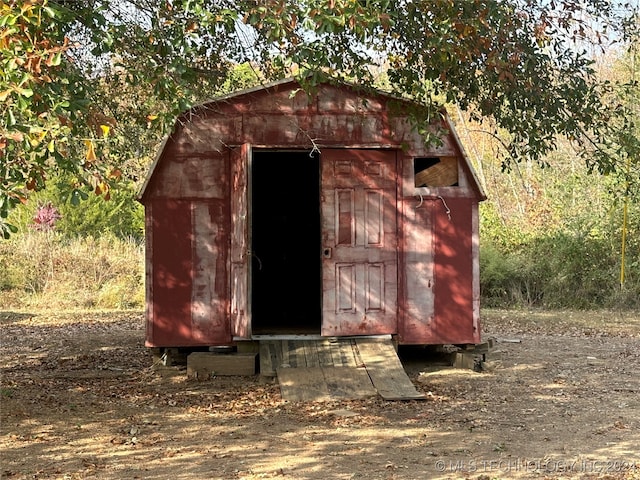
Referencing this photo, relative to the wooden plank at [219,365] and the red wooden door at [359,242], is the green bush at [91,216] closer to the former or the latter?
the wooden plank at [219,365]

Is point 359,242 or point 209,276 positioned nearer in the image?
point 209,276

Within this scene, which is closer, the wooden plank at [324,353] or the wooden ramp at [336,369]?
the wooden ramp at [336,369]

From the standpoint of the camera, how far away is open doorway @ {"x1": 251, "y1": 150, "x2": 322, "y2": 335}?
1559cm

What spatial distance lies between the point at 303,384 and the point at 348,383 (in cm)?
46

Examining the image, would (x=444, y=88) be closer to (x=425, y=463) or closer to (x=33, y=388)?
(x=425, y=463)

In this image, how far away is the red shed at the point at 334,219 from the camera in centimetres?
1009

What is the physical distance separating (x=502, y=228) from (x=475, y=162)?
27.2ft

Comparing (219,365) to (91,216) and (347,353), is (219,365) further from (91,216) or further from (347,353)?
(91,216)

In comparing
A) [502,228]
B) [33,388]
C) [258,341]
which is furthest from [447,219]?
[502,228]

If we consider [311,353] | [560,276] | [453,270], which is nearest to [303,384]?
[311,353]

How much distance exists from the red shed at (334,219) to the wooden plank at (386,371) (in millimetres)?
261

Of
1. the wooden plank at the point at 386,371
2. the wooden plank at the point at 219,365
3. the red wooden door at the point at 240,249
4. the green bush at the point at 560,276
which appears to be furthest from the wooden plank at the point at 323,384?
the green bush at the point at 560,276

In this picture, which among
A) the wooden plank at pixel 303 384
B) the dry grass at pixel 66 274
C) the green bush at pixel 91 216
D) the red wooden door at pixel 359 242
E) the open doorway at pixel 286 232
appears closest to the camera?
the wooden plank at pixel 303 384

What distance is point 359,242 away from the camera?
406 inches
